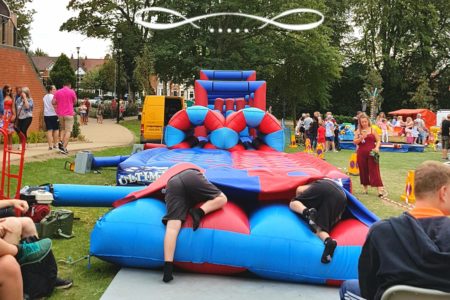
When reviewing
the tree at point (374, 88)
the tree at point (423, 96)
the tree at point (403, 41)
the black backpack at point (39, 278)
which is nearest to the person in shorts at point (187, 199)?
the black backpack at point (39, 278)

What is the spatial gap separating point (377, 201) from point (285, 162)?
7.00ft

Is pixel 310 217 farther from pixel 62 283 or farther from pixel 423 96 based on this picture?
pixel 423 96

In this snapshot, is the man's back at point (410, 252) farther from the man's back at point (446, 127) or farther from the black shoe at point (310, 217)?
the man's back at point (446, 127)

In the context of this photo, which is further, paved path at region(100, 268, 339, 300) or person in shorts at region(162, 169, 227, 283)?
person in shorts at region(162, 169, 227, 283)

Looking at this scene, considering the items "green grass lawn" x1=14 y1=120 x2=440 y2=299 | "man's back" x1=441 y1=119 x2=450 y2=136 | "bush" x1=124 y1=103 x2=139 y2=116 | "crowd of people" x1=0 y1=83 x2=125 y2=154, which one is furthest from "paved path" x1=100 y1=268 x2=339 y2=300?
"bush" x1=124 y1=103 x2=139 y2=116

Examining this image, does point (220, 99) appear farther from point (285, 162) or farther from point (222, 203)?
point (222, 203)

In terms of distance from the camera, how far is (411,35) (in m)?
45.8

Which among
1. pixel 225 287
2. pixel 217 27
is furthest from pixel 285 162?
pixel 217 27

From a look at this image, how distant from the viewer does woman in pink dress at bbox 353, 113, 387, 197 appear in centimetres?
969

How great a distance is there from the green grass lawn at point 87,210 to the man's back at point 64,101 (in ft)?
3.83

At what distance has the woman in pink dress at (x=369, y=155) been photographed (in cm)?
969

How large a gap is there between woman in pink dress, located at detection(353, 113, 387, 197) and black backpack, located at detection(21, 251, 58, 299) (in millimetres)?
7006

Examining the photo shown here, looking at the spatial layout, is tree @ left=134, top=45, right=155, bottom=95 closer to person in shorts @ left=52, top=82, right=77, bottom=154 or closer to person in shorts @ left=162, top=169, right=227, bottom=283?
person in shorts @ left=52, top=82, right=77, bottom=154

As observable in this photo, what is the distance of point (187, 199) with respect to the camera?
4.83 metres
